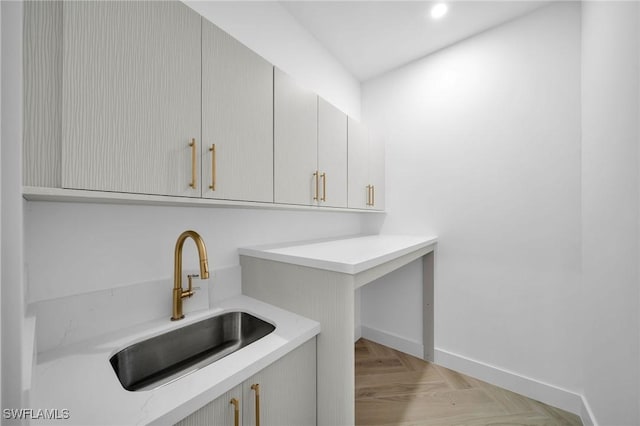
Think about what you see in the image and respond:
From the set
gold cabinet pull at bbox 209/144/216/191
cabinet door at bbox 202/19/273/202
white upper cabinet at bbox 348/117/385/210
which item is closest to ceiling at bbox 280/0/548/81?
white upper cabinet at bbox 348/117/385/210

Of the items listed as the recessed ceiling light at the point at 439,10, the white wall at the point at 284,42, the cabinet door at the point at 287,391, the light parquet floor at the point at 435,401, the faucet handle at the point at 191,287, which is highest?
the recessed ceiling light at the point at 439,10

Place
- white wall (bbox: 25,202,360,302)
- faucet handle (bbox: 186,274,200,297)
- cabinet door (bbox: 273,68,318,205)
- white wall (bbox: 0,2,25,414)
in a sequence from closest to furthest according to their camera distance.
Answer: white wall (bbox: 0,2,25,414), white wall (bbox: 25,202,360,302), faucet handle (bbox: 186,274,200,297), cabinet door (bbox: 273,68,318,205)

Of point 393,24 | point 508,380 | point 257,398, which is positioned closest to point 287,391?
point 257,398

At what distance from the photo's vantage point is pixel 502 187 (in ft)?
6.03

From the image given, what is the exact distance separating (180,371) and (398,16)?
250 cm

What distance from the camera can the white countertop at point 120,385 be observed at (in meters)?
0.60

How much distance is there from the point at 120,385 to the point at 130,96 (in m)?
0.85

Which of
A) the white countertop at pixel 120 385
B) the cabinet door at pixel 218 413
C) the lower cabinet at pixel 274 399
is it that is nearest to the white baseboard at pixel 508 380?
the lower cabinet at pixel 274 399

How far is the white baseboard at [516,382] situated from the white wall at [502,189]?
0.09 ft

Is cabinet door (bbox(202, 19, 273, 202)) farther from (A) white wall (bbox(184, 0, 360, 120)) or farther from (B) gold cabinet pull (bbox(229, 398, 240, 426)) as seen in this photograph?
(B) gold cabinet pull (bbox(229, 398, 240, 426))

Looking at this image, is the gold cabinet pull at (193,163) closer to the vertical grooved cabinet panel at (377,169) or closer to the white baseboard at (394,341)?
the vertical grooved cabinet panel at (377,169)

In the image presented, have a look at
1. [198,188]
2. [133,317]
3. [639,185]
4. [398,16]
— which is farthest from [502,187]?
[133,317]

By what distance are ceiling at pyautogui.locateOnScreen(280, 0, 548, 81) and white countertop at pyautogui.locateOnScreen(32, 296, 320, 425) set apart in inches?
82.1

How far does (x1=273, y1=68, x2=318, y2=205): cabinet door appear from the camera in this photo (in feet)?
4.27
